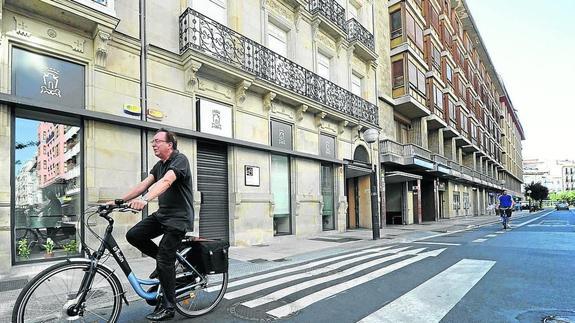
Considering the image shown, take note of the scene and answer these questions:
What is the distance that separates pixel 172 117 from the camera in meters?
9.49

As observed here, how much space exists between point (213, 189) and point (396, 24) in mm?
19083

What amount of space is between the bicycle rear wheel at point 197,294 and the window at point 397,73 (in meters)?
21.2

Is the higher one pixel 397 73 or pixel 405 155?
pixel 397 73

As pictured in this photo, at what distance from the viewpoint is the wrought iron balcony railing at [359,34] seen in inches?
695

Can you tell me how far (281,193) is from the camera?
13.1 m

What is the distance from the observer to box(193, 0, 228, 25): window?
35.4ft

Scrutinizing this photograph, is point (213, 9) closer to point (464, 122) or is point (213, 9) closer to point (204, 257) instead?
point (204, 257)

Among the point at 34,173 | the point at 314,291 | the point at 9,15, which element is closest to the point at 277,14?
the point at 9,15

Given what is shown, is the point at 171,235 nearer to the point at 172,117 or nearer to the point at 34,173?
the point at 34,173

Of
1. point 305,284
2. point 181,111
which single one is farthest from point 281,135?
point 305,284

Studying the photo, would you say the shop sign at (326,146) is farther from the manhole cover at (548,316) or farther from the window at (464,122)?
the window at (464,122)

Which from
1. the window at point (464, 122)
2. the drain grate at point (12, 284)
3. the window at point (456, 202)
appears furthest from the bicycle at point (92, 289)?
the window at point (464, 122)

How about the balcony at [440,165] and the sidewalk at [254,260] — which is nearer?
the sidewalk at [254,260]

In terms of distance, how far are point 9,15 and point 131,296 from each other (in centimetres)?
601
